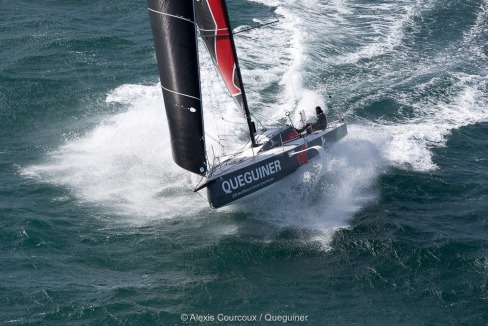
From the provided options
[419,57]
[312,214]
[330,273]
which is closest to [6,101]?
[312,214]

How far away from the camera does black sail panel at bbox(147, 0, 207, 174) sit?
15.9 m

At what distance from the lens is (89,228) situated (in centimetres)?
1723

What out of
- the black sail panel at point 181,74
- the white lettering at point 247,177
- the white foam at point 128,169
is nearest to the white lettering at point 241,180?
the white lettering at point 247,177

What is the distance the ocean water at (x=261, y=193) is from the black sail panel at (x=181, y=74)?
1930 millimetres

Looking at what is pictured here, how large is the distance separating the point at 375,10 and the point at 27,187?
17812mm

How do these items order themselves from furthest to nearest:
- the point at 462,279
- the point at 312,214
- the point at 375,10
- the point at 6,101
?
the point at 375,10
the point at 6,101
the point at 312,214
the point at 462,279

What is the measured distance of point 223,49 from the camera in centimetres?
1803

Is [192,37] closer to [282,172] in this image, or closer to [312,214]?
[282,172]

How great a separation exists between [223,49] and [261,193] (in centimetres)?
377

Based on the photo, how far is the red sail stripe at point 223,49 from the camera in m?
17.3

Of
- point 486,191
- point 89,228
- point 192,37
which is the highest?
point 192,37

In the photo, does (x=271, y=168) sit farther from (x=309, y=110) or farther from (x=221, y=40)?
(x=309, y=110)

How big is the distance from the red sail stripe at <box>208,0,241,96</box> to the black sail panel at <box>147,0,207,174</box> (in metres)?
1.53

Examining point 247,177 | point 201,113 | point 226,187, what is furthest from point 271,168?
point 201,113
